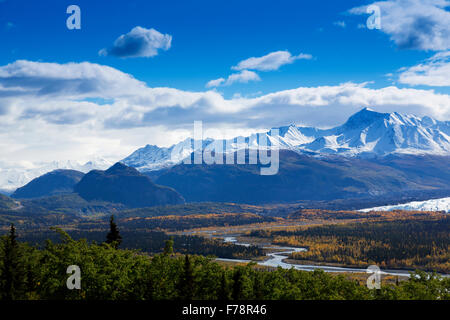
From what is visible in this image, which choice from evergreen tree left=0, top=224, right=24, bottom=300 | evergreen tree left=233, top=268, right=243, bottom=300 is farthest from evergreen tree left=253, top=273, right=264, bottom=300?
evergreen tree left=0, top=224, right=24, bottom=300

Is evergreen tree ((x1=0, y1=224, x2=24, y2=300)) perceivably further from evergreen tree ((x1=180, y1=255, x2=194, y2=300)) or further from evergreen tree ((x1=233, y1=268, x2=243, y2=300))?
evergreen tree ((x1=233, y1=268, x2=243, y2=300))

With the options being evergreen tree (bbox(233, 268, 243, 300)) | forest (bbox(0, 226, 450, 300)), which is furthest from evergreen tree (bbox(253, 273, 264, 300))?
evergreen tree (bbox(233, 268, 243, 300))

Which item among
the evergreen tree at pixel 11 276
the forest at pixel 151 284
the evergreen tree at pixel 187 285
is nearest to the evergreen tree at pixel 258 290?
the forest at pixel 151 284

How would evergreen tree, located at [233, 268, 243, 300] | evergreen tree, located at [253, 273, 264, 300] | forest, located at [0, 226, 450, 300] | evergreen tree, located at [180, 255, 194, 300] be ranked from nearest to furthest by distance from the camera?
1. evergreen tree, located at [233, 268, 243, 300]
2. evergreen tree, located at [180, 255, 194, 300]
3. forest, located at [0, 226, 450, 300]
4. evergreen tree, located at [253, 273, 264, 300]

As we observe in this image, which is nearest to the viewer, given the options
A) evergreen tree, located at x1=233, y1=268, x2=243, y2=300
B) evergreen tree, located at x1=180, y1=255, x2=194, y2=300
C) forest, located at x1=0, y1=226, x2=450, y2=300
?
evergreen tree, located at x1=233, y1=268, x2=243, y2=300

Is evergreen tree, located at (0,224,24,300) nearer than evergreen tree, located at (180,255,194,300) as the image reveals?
No

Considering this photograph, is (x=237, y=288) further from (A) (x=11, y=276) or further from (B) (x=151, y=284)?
(A) (x=11, y=276)

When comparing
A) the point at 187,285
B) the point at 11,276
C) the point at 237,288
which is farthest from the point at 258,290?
the point at 11,276

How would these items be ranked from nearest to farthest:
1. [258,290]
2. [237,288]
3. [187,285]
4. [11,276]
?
[237,288] < [187,285] < [11,276] < [258,290]

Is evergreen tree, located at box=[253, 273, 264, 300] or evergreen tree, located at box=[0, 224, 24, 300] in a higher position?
evergreen tree, located at box=[0, 224, 24, 300]

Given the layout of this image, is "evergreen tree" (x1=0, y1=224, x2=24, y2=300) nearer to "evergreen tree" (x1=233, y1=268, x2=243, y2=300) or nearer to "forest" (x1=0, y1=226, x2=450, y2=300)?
"forest" (x1=0, y1=226, x2=450, y2=300)
